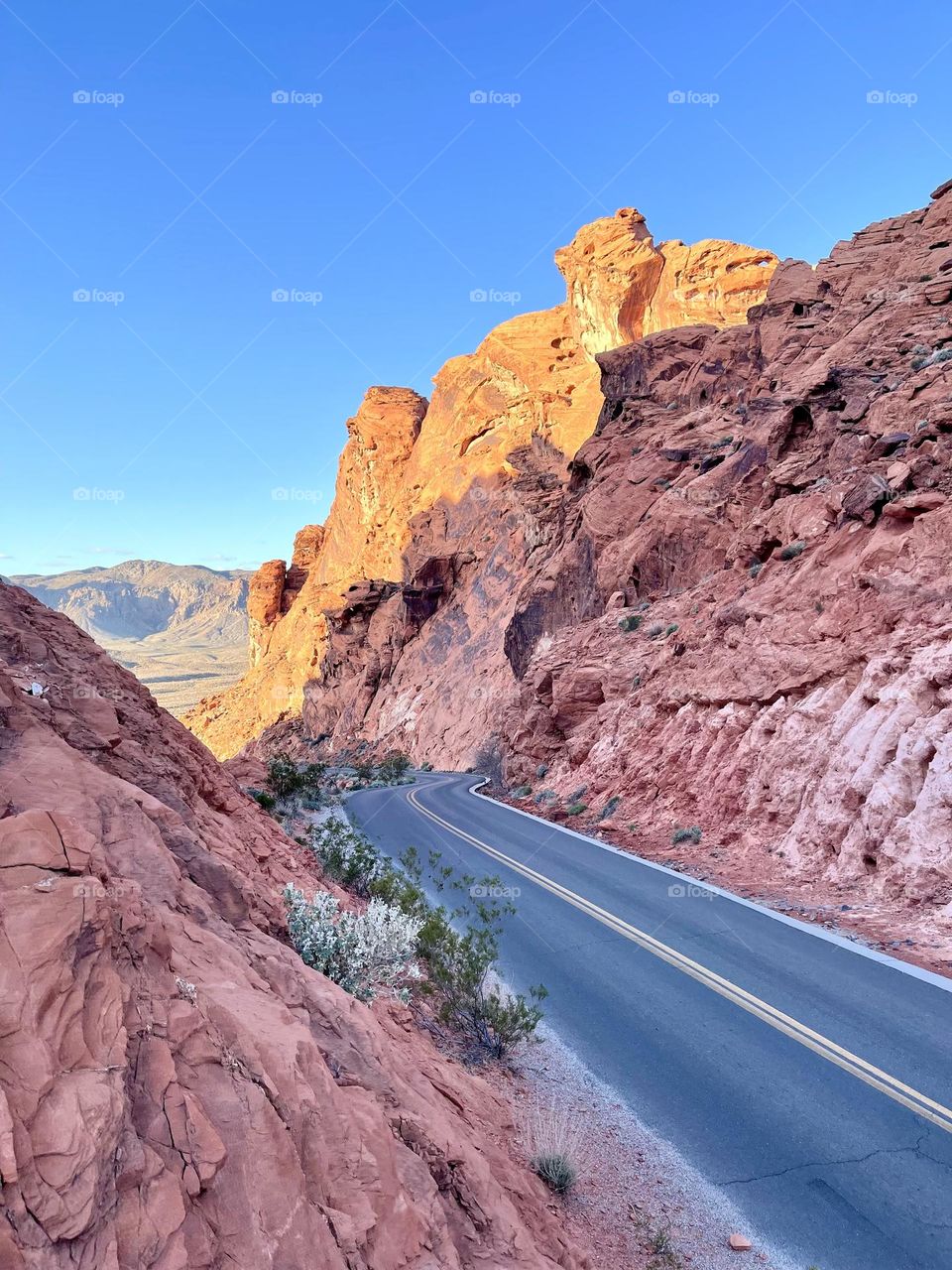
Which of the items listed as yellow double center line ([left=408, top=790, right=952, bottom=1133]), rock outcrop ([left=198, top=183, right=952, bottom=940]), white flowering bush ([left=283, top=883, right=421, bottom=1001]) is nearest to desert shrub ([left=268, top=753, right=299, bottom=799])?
rock outcrop ([left=198, top=183, right=952, bottom=940])

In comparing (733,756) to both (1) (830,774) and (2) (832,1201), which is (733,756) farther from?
(2) (832,1201)

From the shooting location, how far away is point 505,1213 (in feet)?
11.9

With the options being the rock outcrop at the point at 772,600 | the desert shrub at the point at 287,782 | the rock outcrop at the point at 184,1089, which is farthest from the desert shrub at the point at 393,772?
the rock outcrop at the point at 184,1089

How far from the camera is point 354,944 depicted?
568cm

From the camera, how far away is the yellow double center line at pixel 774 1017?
532 centimetres

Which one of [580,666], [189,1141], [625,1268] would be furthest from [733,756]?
[189,1141]

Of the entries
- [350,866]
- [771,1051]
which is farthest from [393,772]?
[771,1051]

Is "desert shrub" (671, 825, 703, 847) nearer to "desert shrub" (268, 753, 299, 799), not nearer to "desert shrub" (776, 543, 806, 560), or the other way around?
"desert shrub" (776, 543, 806, 560)
